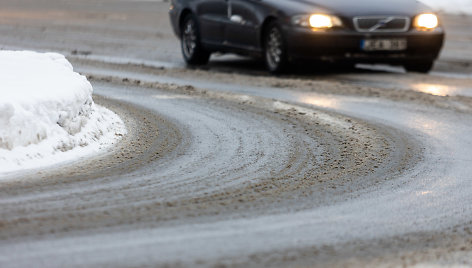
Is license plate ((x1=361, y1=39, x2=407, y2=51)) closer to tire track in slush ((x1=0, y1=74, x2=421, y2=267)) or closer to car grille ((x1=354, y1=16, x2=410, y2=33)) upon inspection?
car grille ((x1=354, y1=16, x2=410, y2=33))

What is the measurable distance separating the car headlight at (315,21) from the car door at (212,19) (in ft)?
5.12

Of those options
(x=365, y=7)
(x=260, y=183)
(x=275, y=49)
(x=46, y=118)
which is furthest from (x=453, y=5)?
(x=260, y=183)

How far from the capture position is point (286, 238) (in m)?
4.63

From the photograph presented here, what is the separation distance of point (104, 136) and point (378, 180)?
7.55 ft

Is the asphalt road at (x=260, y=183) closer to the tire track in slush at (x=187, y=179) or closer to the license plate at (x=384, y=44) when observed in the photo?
the tire track in slush at (x=187, y=179)

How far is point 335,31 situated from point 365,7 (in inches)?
24.5

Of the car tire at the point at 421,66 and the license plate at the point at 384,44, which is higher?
the license plate at the point at 384,44

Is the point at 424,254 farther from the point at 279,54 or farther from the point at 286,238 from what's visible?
the point at 279,54

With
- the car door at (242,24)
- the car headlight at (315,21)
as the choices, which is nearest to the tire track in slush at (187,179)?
the car headlight at (315,21)

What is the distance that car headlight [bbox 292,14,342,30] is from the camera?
501 inches

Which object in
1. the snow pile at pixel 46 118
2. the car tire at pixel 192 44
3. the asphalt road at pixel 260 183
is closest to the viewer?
the asphalt road at pixel 260 183

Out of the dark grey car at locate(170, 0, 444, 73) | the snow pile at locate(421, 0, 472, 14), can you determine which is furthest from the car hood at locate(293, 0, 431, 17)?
the snow pile at locate(421, 0, 472, 14)

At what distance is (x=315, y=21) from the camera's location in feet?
41.8

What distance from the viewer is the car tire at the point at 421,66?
1345 centimetres
